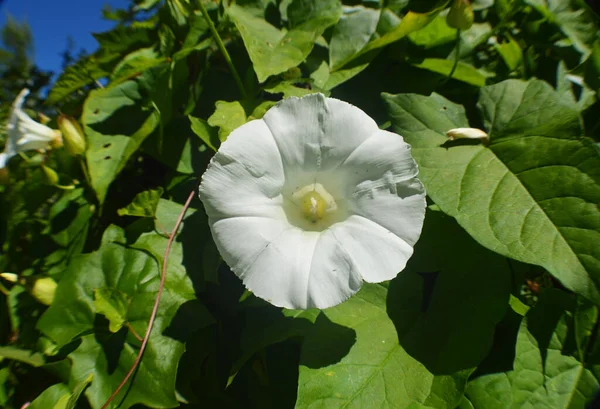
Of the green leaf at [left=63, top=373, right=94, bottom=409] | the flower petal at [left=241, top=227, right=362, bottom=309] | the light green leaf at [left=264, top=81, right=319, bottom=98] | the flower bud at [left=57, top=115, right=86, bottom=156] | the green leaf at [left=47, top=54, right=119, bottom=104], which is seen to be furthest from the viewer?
the green leaf at [left=47, top=54, right=119, bottom=104]

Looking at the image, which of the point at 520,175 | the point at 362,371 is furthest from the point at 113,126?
the point at 520,175

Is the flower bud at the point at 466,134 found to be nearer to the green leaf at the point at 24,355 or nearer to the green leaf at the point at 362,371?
the green leaf at the point at 362,371

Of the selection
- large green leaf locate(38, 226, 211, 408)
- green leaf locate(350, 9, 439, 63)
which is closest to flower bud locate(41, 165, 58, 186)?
large green leaf locate(38, 226, 211, 408)

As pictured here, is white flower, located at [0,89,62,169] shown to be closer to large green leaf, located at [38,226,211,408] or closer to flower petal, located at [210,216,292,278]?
large green leaf, located at [38,226,211,408]

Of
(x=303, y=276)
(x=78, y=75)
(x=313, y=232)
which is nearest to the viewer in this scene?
(x=303, y=276)

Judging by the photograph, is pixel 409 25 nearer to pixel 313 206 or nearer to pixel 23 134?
pixel 313 206

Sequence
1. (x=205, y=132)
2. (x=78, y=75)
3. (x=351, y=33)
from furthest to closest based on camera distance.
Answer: (x=78, y=75) < (x=351, y=33) < (x=205, y=132)

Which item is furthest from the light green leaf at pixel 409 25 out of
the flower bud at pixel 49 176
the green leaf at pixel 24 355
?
the green leaf at pixel 24 355
